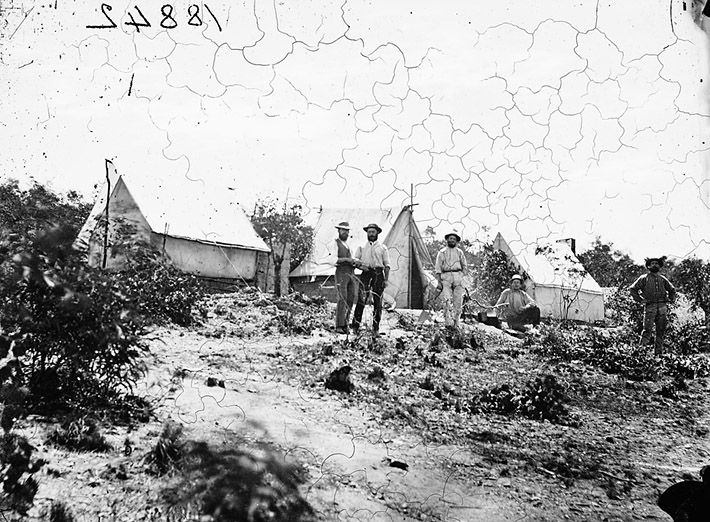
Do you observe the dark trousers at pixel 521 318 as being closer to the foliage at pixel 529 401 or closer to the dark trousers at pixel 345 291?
the dark trousers at pixel 345 291

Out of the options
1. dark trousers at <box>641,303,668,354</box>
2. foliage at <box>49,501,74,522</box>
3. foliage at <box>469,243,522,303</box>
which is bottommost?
foliage at <box>49,501,74,522</box>

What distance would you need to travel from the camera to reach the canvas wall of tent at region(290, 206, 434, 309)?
1546 centimetres

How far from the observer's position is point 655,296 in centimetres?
841

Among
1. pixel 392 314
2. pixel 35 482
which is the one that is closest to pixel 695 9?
pixel 35 482

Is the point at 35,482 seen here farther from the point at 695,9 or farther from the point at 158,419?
the point at 695,9

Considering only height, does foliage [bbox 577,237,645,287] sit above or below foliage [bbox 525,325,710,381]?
above

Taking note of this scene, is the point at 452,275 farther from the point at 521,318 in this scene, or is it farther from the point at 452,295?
the point at 521,318

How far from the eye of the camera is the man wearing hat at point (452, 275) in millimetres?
8695

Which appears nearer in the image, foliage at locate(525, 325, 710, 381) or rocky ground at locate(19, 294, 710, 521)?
rocky ground at locate(19, 294, 710, 521)

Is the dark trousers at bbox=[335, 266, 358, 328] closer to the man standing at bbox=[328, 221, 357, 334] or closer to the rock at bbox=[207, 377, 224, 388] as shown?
the man standing at bbox=[328, 221, 357, 334]

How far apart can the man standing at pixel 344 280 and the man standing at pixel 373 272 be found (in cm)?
12

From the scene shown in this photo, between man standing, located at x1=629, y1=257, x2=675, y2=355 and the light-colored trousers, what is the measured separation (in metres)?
2.40

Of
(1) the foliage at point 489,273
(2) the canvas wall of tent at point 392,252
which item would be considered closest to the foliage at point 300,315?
(2) the canvas wall of tent at point 392,252

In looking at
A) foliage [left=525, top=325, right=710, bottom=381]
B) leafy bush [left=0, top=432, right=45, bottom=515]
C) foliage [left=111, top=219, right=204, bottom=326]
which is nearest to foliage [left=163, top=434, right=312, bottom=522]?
leafy bush [left=0, top=432, right=45, bottom=515]
